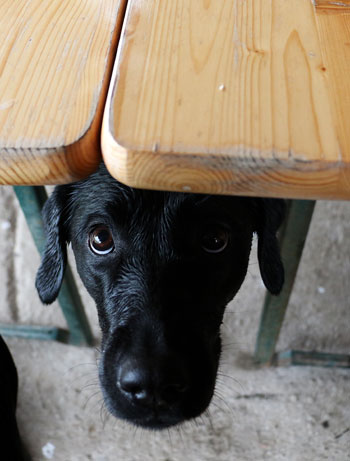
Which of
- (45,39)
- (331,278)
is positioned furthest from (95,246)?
(331,278)

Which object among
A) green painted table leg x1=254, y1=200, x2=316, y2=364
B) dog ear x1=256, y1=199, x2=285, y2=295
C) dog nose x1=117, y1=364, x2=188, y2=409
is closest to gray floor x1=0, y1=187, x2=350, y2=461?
green painted table leg x1=254, y1=200, x2=316, y2=364

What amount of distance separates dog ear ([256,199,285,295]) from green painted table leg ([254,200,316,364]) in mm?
57

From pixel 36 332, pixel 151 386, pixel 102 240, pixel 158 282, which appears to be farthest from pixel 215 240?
pixel 36 332

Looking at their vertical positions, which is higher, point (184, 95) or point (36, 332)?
point (184, 95)

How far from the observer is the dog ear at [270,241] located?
4.73ft

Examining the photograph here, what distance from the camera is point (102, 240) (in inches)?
50.7

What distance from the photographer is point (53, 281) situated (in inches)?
60.9

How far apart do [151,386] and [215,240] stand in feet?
1.34

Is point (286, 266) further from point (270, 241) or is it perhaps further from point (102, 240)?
point (102, 240)

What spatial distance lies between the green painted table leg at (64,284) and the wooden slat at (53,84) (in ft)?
2.17

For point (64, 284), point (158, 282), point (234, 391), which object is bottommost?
point (234, 391)

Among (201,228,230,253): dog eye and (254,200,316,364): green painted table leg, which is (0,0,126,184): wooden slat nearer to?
(201,228,230,253): dog eye

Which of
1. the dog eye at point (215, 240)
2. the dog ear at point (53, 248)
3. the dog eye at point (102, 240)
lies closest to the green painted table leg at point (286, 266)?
the dog eye at point (215, 240)

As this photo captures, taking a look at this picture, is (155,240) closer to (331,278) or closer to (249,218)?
Result: (249,218)
